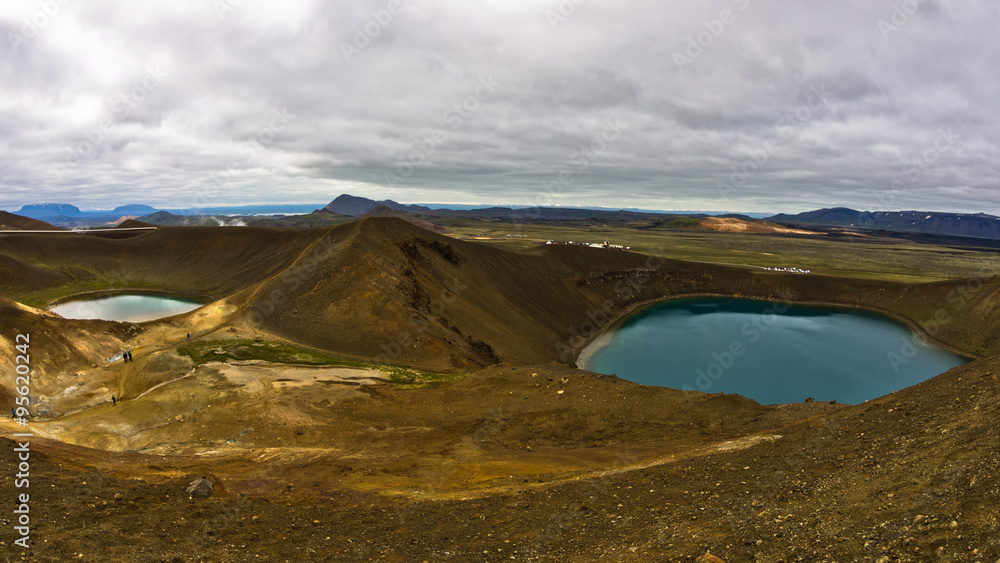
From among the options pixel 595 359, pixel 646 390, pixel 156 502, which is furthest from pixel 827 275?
pixel 156 502

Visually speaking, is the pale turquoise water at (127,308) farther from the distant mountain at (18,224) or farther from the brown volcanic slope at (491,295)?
the distant mountain at (18,224)

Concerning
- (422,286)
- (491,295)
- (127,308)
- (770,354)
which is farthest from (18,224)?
(770,354)

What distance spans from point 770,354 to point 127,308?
87342 millimetres

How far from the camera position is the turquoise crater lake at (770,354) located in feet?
144

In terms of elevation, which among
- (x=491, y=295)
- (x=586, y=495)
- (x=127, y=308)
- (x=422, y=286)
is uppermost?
(x=422, y=286)

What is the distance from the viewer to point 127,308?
67000 mm

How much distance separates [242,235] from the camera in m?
89.8

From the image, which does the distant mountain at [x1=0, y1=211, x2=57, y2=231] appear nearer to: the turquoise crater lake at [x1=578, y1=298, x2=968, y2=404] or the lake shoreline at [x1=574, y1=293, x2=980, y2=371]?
the lake shoreline at [x1=574, y1=293, x2=980, y2=371]

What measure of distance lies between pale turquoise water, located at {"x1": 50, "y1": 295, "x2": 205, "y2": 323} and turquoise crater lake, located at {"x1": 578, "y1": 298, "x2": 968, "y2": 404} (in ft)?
189

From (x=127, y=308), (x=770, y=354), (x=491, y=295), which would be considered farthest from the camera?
(x=127, y=308)

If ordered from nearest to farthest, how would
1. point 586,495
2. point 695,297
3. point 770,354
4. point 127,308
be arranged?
point 586,495
point 770,354
point 127,308
point 695,297

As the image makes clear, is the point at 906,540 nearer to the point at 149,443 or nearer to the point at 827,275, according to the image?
the point at 149,443

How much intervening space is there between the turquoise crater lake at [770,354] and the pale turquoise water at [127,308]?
57678 millimetres

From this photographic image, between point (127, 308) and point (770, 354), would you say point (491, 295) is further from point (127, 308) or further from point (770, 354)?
point (127, 308)
